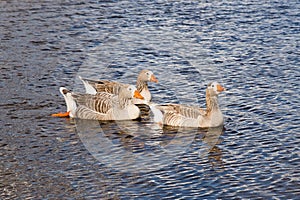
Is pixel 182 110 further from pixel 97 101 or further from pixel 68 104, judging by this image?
pixel 68 104

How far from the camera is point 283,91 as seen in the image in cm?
2091

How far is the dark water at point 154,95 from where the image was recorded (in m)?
15.3

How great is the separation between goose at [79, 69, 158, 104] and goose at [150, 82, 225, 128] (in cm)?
158

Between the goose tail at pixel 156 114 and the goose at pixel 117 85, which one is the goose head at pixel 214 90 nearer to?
the goose tail at pixel 156 114

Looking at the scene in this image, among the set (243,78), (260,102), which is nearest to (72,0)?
(243,78)

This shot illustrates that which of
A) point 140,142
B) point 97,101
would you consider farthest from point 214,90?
point 97,101

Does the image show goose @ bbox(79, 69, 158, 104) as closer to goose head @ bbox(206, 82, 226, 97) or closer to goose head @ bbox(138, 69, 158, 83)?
goose head @ bbox(138, 69, 158, 83)

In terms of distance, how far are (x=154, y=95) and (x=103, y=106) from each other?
2.18 m

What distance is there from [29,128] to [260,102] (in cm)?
661

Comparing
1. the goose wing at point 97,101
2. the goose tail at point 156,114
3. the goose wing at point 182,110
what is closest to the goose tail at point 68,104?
the goose wing at point 97,101

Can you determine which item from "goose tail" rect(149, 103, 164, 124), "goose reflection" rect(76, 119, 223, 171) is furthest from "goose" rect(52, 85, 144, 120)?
"goose tail" rect(149, 103, 164, 124)

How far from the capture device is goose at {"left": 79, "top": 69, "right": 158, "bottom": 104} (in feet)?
68.4

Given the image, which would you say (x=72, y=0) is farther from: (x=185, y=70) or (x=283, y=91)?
(x=283, y=91)

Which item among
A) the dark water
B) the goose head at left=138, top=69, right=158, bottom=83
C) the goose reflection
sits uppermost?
the goose head at left=138, top=69, right=158, bottom=83
